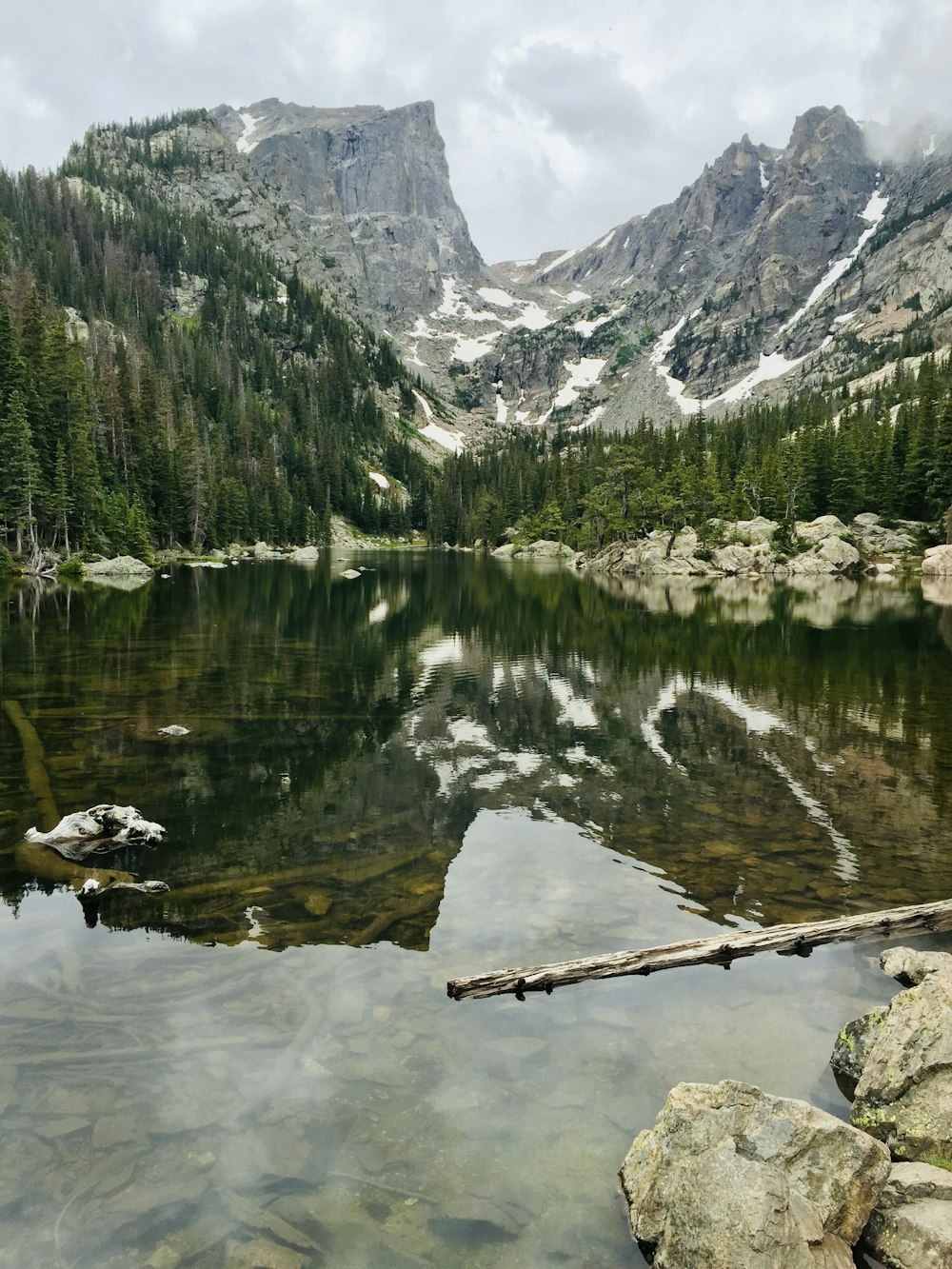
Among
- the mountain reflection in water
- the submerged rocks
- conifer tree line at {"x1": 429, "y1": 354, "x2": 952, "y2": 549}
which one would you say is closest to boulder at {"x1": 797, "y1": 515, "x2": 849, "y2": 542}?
conifer tree line at {"x1": 429, "y1": 354, "x2": 952, "y2": 549}

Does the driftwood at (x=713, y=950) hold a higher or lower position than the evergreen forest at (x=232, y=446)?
lower

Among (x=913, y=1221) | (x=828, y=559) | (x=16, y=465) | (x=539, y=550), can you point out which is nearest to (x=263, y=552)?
(x=539, y=550)

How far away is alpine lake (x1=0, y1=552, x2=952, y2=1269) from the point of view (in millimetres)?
5914

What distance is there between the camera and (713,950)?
29.8ft

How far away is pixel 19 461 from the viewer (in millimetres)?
61281

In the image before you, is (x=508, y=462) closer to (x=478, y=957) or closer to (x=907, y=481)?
(x=907, y=481)

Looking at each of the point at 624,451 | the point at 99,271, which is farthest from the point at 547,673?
the point at 99,271

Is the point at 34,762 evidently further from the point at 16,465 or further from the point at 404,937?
the point at 16,465

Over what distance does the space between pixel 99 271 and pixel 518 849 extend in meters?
196

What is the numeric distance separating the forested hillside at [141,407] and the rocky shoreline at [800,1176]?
233 feet

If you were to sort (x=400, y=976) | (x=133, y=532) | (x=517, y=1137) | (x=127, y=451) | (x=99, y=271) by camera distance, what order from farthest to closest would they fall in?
(x=99, y=271) < (x=127, y=451) < (x=133, y=532) < (x=400, y=976) < (x=517, y=1137)

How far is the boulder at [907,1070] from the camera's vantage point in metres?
6.19

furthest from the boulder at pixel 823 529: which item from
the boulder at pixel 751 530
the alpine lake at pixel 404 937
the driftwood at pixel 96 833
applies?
the driftwood at pixel 96 833

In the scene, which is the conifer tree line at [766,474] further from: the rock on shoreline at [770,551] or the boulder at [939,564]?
the boulder at [939,564]
